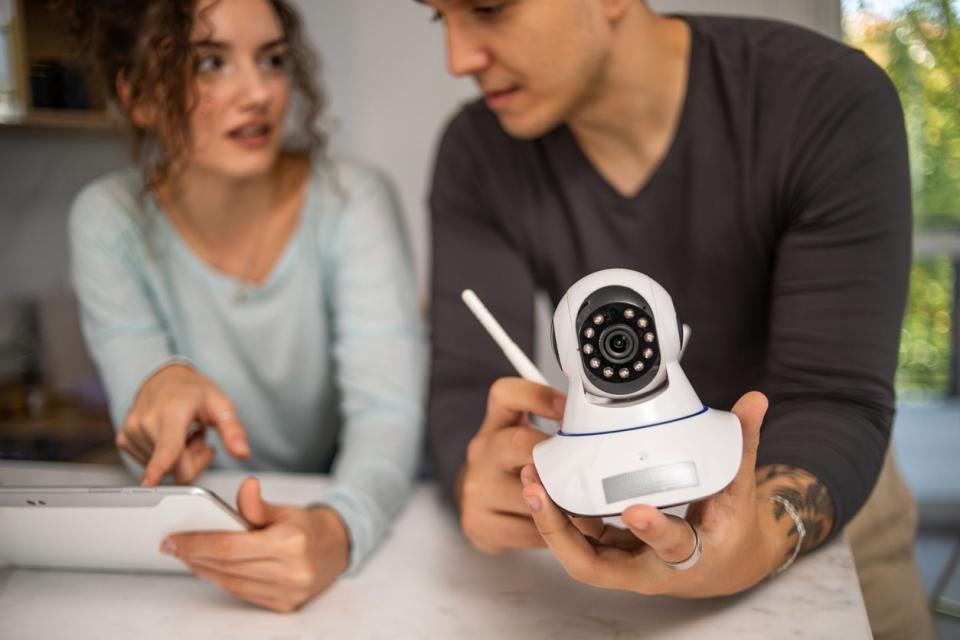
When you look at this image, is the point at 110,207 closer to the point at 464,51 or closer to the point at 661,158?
the point at 464,51

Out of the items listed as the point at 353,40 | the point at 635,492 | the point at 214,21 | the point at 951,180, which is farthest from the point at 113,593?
the point at 951,180

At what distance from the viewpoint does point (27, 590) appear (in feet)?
2.54

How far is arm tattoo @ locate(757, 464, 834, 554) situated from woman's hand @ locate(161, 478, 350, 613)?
0.36 meters

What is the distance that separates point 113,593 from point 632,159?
669mm

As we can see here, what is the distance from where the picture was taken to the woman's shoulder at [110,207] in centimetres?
115

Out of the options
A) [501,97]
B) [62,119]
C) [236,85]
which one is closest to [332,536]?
[501,97]

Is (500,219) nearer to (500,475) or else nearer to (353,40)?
(500,475)

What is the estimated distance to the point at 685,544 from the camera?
535 mm

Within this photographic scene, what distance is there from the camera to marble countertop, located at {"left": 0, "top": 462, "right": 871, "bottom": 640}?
0.65 meters

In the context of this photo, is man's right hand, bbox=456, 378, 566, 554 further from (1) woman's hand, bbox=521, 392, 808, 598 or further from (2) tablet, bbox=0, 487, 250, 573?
(2) tablet, bbox=0, 487, 250, 573

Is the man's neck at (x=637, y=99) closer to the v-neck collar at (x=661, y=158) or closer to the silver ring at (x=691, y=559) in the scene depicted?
the v-neck collar at (x=661, y=158)

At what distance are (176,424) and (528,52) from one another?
493 millimetres

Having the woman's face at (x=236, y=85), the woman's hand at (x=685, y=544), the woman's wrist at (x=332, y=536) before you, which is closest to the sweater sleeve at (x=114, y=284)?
the woman's face at (x=236, y=85)

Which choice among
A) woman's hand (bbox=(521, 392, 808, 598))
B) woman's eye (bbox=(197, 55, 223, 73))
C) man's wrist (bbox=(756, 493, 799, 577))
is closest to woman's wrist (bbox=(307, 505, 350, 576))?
woman's hand (bbox=(521, 392, 808, 598))
